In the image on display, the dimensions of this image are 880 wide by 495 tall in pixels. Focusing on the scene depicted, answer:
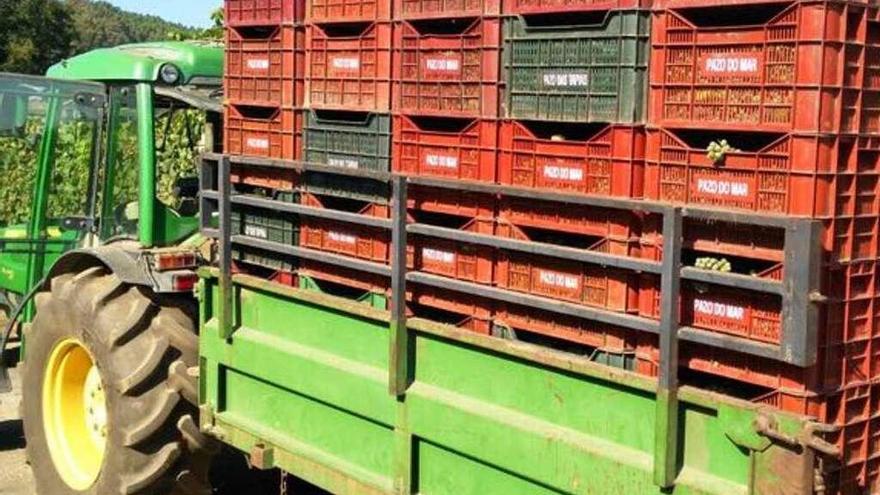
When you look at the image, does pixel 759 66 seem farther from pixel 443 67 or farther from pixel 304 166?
pixel 304 166

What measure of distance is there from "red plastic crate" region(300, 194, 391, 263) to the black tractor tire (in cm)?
98

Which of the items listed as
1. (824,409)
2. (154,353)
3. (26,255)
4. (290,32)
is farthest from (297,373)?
(26,255)

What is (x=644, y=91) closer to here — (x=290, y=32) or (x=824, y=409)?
(x=824, y=409)

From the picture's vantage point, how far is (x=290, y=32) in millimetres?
5012

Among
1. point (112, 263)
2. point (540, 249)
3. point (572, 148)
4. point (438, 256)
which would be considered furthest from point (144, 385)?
point (572, 148)

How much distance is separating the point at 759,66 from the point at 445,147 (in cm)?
136

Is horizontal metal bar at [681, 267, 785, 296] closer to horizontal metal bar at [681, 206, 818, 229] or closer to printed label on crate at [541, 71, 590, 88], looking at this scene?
horizontal metal bar at [681, 206, 818, 229]

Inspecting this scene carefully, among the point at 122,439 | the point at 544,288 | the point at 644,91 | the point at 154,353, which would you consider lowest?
the point at 122,439

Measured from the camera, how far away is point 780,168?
3195 millimetres

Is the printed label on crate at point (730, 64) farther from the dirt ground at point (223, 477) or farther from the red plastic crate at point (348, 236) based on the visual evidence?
the dirt ground at point (223, 477)

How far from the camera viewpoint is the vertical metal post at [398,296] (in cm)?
416

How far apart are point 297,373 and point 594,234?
5.09 feet

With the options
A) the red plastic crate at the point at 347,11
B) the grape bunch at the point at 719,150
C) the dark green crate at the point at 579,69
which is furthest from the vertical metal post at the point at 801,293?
the red plastic crate at the point at 347,11

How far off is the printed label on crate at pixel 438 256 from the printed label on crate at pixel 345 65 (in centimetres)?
86
